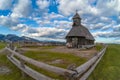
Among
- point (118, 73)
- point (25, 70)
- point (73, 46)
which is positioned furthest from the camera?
point (73, 46)

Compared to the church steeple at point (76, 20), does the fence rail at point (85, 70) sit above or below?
below

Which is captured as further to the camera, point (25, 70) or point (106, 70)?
point (106, 70)

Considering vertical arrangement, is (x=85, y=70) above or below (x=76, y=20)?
below

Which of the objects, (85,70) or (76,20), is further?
(76,20)

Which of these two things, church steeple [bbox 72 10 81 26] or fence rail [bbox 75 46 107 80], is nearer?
fence rail [bbox 75 46 107 80]

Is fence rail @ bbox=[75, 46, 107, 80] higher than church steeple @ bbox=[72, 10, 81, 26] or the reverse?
the reverse

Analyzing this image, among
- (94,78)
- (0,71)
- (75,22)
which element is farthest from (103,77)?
(75,22)

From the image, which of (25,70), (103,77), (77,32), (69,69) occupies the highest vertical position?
(77,32)

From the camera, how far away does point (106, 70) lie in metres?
19.8

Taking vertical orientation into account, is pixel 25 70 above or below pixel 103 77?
above

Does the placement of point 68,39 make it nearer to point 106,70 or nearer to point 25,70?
point 106,70

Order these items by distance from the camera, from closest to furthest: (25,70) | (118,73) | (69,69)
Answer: (69,69), (25,70), (118,73)

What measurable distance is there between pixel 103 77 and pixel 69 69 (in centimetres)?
1017

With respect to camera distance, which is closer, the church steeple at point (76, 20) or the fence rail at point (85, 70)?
the fence rail at point (85, 70)
